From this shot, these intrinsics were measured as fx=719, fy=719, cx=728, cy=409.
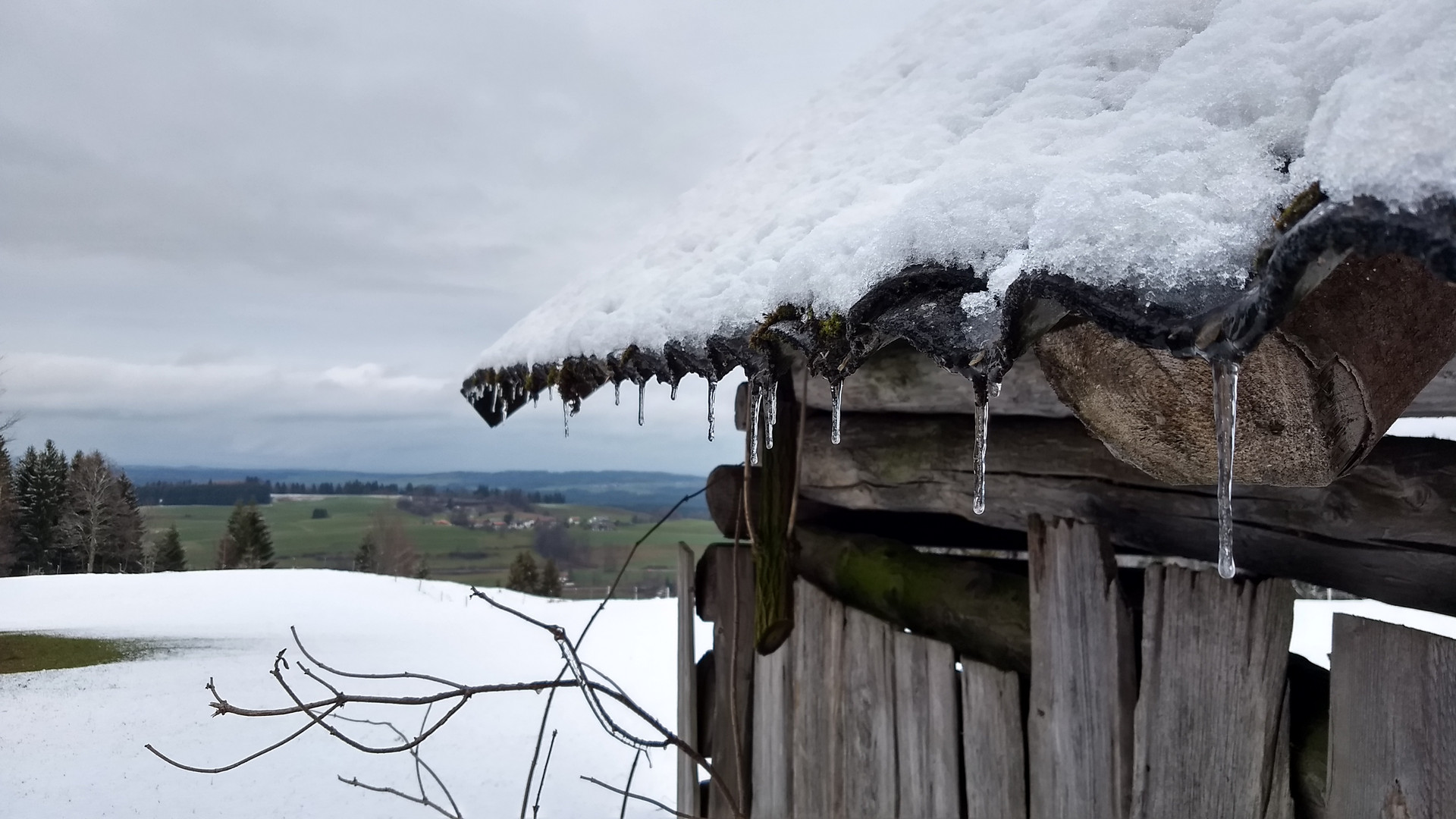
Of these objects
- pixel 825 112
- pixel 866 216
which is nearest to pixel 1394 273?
pixel 866 216

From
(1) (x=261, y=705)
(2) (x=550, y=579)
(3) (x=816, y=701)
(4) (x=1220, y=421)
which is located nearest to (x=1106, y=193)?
(4) (x=1220, y=421)

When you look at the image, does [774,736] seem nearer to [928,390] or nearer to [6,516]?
[928,390]

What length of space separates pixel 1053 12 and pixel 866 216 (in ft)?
2.66

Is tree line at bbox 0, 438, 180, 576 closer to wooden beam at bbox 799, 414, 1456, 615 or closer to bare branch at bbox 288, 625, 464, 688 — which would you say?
bare branch at bbox 288, 625, 464, 688

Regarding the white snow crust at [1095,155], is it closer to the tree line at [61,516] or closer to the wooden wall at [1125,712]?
the wooden wall at [1125,712]

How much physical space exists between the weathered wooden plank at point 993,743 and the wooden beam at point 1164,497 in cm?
38

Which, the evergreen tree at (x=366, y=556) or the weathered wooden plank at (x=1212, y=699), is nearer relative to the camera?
the weathered wooden plank at (x=1212, y=699)

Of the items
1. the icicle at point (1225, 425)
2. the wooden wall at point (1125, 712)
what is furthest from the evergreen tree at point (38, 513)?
the icicle at point (1225, 425)

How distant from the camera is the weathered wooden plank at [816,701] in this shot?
1.98 meters

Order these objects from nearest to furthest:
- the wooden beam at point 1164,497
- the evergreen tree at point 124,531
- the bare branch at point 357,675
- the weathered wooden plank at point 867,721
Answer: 1. the wooden beam at point 1164,497
2. the bare branch at point 357,675
3. the weathered wooden plank at point 867,721
4. the evergreen tree at point 124,531

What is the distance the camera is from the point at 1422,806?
110cm

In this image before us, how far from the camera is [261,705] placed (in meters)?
8.07

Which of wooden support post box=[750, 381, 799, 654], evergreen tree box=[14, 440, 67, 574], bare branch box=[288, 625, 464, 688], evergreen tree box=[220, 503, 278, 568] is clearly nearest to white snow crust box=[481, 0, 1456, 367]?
wooden support post box=[750, 381, 799, 654]

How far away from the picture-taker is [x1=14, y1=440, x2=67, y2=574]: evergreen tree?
933cm
